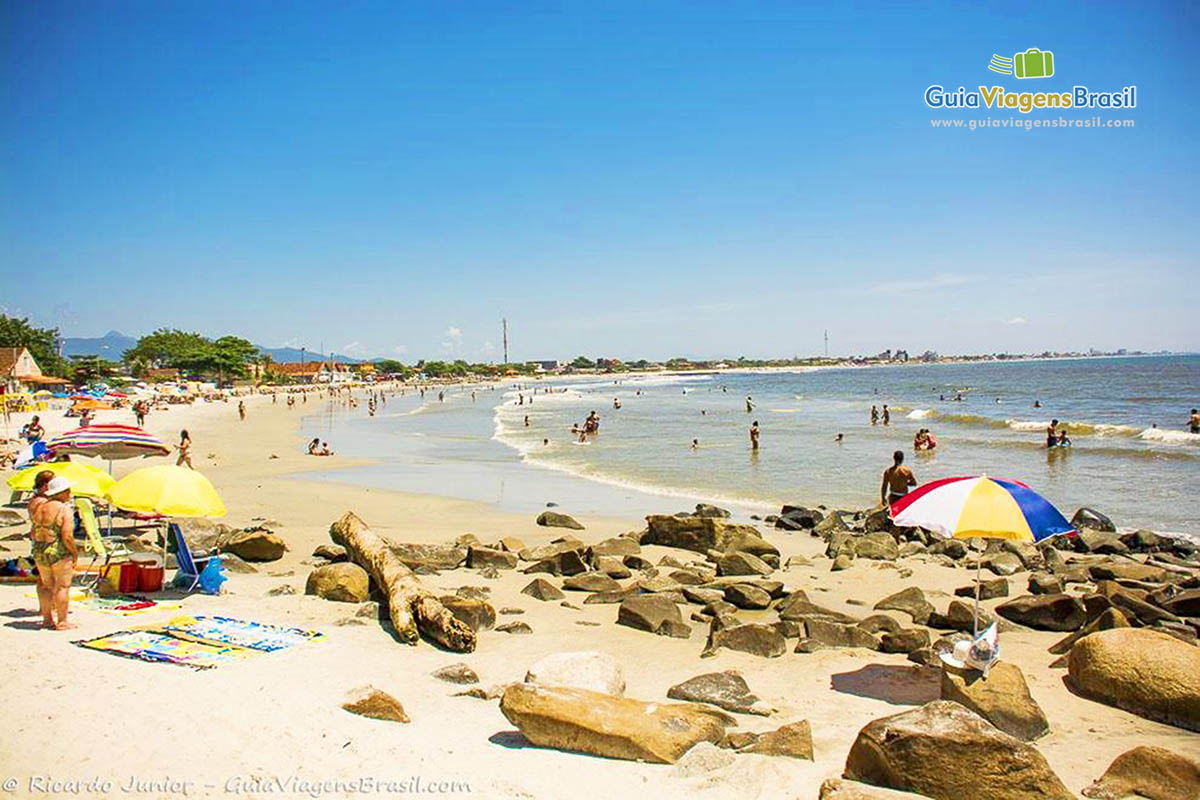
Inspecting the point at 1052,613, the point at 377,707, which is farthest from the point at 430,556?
the point at 1052,613

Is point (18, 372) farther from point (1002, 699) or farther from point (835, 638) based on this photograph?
point (1002, 699)

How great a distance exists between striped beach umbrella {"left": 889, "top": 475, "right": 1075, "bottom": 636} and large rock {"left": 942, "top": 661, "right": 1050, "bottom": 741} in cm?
63

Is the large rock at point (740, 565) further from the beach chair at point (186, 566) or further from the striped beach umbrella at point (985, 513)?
the beach chair at point (186, 566)

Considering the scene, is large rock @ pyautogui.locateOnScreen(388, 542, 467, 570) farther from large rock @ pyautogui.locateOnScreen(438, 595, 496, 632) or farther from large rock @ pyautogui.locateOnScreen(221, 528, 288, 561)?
large rock @ pyautogui.locateOnScreen(438, 595, 496, 632)

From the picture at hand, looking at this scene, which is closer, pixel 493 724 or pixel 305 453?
pixel 493 724

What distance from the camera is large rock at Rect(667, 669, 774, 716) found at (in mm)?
6382

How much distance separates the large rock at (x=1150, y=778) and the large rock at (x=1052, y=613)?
411 cm

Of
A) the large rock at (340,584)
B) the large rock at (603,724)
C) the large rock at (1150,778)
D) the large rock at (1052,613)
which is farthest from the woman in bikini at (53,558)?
the large rock at (1052,613)

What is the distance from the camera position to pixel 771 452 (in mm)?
30469

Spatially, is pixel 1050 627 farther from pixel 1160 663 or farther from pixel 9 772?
pixel 9 772

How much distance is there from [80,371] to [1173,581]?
97374mm

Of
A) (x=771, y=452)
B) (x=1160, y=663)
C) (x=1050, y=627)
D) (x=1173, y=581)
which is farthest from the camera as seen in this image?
(x=771, y=452)

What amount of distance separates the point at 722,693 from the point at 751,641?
1.55 meters

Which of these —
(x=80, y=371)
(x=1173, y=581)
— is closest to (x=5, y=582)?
(x=1173, y=581)
